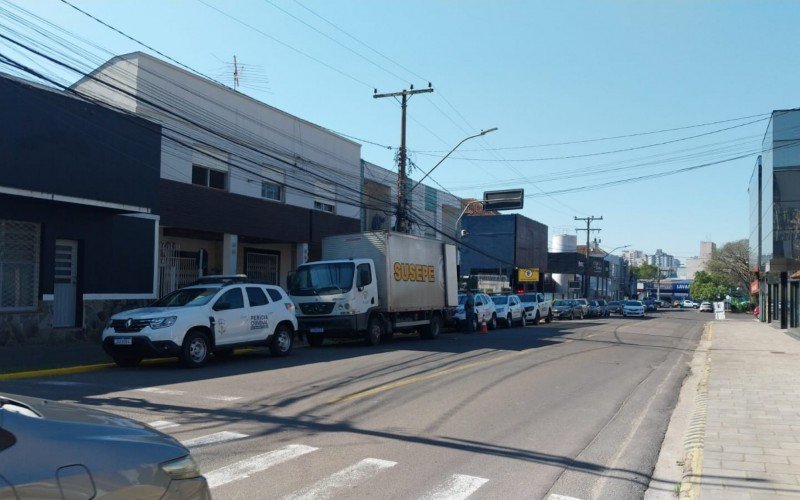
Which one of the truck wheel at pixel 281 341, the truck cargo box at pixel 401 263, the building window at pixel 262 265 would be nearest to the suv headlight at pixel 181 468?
the truck wheel at pixel 281 341

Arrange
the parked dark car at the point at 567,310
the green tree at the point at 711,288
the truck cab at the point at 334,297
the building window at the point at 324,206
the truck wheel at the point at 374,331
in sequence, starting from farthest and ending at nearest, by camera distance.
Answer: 1. the green tree at the point at 711,288
2. the parked dark car at the point at 567,310
3. the building window at the point at 324,206
4. the truck wheel at the point at 374,331
5. the truck cab at the point at 334,297

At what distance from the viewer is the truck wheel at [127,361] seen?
14.2m

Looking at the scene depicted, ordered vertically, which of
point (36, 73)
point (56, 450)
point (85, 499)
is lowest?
point (85, 499)

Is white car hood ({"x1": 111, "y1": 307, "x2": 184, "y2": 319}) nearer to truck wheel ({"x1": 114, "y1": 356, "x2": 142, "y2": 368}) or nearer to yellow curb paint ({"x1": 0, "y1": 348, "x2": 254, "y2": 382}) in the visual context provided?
truck wheel ({"x1": 114, "y1": 356, "x2": 142, "y2": 368})

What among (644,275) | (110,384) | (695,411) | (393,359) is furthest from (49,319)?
(644,275)

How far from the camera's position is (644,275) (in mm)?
163875

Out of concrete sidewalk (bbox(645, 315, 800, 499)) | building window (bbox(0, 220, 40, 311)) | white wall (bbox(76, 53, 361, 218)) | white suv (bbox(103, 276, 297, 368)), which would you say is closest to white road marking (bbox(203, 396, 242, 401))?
white suv (bbox(103, 276, 297, 368))

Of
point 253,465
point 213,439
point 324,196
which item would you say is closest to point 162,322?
point 213,439

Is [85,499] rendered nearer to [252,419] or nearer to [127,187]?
[252,419]

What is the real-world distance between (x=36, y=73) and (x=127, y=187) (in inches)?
269

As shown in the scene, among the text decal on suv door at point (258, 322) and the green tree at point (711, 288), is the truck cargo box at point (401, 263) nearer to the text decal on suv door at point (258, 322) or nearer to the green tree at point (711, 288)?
the text decal on suv door at point (258, 322)

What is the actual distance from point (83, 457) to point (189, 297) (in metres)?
12.6

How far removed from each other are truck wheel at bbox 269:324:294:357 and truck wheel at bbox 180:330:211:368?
207cm

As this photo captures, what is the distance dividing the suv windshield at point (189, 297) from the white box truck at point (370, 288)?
16.5ft
